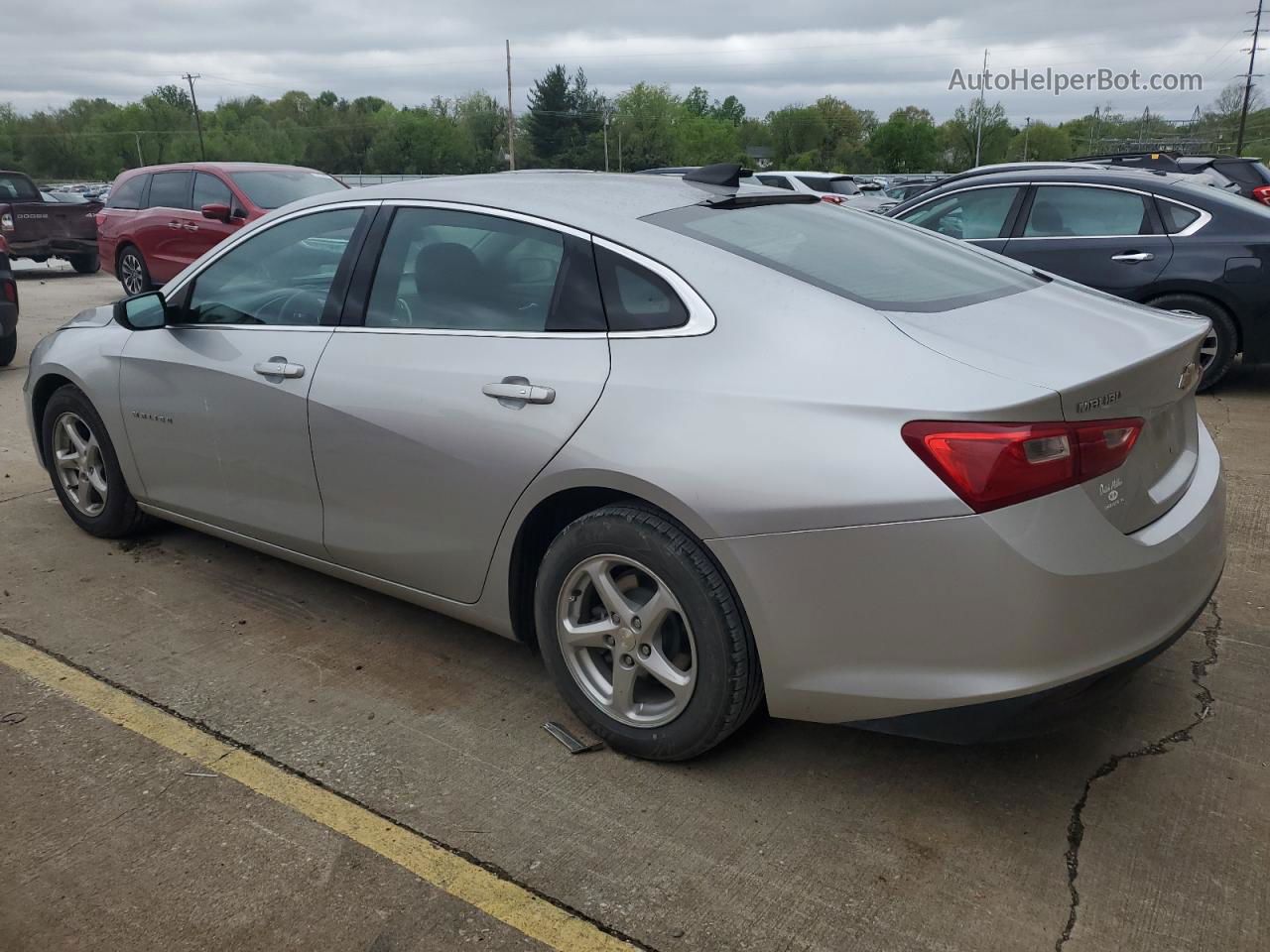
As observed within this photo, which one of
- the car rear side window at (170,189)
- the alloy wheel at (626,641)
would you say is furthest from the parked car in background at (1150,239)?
the car rear side window at (170,189)

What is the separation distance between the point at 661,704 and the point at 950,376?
3.89 ft

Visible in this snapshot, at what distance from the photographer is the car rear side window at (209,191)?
11.7 meters

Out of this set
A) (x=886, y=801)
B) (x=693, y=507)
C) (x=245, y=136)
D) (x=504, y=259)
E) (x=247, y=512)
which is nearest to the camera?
(x=693, y=507)

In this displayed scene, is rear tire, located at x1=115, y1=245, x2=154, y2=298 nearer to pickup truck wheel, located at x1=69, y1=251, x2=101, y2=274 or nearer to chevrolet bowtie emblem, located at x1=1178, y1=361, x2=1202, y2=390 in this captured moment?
pickup truck wheel, located at x1=69, y1=251, x2=101, y2=274

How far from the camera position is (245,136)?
105 metres

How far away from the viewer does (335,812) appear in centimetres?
275

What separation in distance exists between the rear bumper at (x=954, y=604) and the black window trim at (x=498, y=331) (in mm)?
614

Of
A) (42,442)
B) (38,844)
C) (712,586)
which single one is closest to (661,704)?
(712,586)

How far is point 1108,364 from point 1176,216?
18.4 feet

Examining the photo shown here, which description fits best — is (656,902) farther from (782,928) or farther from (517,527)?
(517,527)

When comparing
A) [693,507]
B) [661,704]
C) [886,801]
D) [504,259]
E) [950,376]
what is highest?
[504,259]

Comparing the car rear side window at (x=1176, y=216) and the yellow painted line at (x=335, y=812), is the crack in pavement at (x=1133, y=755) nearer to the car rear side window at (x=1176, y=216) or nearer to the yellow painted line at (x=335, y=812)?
the yellow painted line at (x=335, y=812)

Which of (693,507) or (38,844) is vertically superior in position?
(693,507)

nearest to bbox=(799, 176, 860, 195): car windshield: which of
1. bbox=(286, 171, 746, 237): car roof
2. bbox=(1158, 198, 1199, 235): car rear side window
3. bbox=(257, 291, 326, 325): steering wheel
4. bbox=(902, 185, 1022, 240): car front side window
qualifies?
bbox=(902, 185, 1022, 240): car front side window
